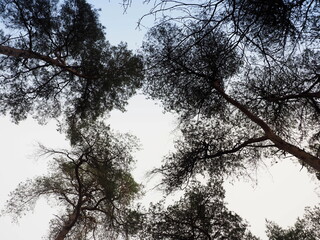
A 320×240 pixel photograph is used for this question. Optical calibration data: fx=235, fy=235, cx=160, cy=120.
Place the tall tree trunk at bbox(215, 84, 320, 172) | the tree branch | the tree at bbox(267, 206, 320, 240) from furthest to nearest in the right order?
the tree at bbox(267, 206, 320, 240) < the tree branch < the tall tree trunk at bbox(215, 84, 320, 172)

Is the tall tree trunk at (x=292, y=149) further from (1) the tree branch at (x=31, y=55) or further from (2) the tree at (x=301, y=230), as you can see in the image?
(2) the tree at (x=301, y=230)

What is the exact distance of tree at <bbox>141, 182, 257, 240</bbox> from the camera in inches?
344

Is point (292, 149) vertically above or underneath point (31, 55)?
underneath

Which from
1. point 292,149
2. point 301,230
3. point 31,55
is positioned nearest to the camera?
point 292,149

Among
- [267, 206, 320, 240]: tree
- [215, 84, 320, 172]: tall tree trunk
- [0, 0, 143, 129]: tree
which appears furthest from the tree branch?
[267, 206, 320, 240]: tree

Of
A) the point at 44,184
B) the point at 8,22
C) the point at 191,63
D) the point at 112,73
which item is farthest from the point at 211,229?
the point at 8,22

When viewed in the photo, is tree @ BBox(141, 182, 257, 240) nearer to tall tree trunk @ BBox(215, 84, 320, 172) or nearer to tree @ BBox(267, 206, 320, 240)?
tall tree trunk @ BBox(215, 84, 320, 172)

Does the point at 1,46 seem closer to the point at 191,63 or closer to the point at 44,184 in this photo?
the point at 191,63

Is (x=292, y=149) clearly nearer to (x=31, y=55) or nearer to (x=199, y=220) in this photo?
(x=199, y=220)

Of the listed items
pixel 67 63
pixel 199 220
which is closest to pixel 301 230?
pixel 199 220

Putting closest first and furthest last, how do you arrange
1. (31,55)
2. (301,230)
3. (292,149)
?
(292,149) → (31,55) → (301,230)

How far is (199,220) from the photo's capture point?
29.8ft

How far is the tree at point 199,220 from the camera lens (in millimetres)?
8742

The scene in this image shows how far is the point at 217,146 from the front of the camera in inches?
311
